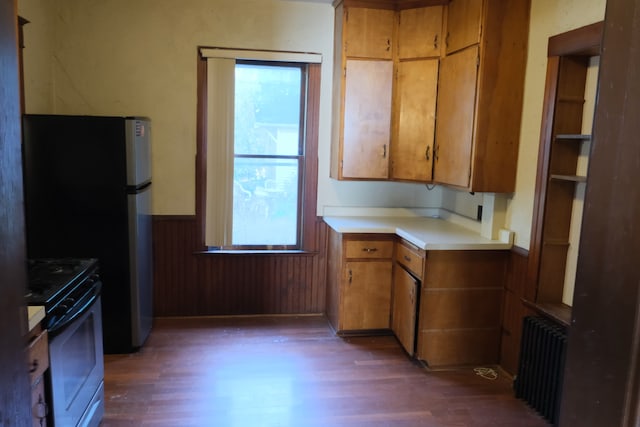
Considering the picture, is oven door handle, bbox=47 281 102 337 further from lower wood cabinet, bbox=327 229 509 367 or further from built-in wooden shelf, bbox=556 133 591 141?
built-in wooden shelf, bbox=556 133 591 141

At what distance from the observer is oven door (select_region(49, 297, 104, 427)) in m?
1.89

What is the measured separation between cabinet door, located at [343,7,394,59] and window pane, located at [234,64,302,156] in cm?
57

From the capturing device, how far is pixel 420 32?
11.7 feet

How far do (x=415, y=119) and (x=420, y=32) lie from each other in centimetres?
64

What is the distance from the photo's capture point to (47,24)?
3.54m

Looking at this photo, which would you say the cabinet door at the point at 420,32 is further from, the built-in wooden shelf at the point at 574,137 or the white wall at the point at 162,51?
the built-in wooden shelf at the point at 574,137

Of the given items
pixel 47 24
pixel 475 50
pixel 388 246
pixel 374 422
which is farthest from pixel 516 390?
pixel 47 24

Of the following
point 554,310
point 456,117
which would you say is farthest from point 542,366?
point 456,117

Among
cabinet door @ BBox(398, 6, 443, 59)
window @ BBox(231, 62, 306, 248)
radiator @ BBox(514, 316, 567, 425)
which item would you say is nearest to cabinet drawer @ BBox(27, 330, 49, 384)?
window @ BBox(231, 62, 306, 248)

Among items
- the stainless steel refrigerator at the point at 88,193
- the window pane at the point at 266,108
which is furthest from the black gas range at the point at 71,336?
the window pane at the point at 266,108

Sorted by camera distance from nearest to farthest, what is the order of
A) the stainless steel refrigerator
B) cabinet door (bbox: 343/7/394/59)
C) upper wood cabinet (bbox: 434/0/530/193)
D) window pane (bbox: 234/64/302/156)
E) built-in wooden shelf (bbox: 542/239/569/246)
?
built-in wooden shelf (bbox: 542/239/569/246) < upper wood cabinet (bbox: 434/0/530/193) < the stainless steel refrigerator < cabinet door (bbox: 343/7/394/59) < window pane (bbox: 234/64/302/156)

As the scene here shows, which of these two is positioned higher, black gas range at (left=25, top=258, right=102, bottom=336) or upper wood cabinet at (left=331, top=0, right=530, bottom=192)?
upper wood cabinet at (left=331, top=0, right=530, bottom=192)

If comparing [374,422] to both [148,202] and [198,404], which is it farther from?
[148,202]

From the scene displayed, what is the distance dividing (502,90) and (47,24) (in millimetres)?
3302
